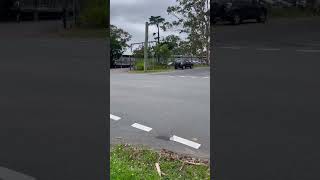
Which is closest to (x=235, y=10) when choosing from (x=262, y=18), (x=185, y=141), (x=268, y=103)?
(x=262, y=18)

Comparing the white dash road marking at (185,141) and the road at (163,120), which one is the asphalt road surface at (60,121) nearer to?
the road at (163,120)

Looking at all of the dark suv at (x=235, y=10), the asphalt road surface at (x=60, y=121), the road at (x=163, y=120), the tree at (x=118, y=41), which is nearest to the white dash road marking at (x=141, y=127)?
the road at (x=163, y=120)

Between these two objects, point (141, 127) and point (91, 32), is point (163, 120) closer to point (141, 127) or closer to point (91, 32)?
point (141, 127)

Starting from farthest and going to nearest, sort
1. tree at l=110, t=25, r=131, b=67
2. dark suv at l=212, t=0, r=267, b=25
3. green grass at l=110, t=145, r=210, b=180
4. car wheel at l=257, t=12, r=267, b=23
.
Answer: green grass at l=110, t=145, r=210, b=180 < tree at l=110, t=25, r=131, b=67 < car wheel at l=257, t=12, r=267, b=23 < dark suv at l=212, t=0, r=267, b=25

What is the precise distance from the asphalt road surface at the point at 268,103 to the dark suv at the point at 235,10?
0.20ft

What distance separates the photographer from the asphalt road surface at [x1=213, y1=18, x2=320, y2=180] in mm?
3232

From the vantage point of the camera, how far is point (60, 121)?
5.38 m

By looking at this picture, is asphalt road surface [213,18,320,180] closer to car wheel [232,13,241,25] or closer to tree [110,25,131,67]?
car wheel [232,13,241,25]

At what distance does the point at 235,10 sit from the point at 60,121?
11.0 ft

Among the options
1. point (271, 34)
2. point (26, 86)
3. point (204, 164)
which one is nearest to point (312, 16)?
point (271, 34)

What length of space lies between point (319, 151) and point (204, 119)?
2986 millimetres

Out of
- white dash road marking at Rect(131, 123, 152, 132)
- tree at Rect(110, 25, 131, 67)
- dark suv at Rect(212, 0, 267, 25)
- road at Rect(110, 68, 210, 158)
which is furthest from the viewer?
white dash road marking at Rect(131, 123, 152, 132)

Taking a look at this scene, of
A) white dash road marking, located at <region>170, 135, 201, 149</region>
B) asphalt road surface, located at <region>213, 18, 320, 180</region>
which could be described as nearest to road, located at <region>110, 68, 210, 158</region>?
white dash road marking, located at <region>170, 135, 201, 149</region>

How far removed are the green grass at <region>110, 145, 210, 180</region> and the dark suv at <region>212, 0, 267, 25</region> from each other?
5.08ft
